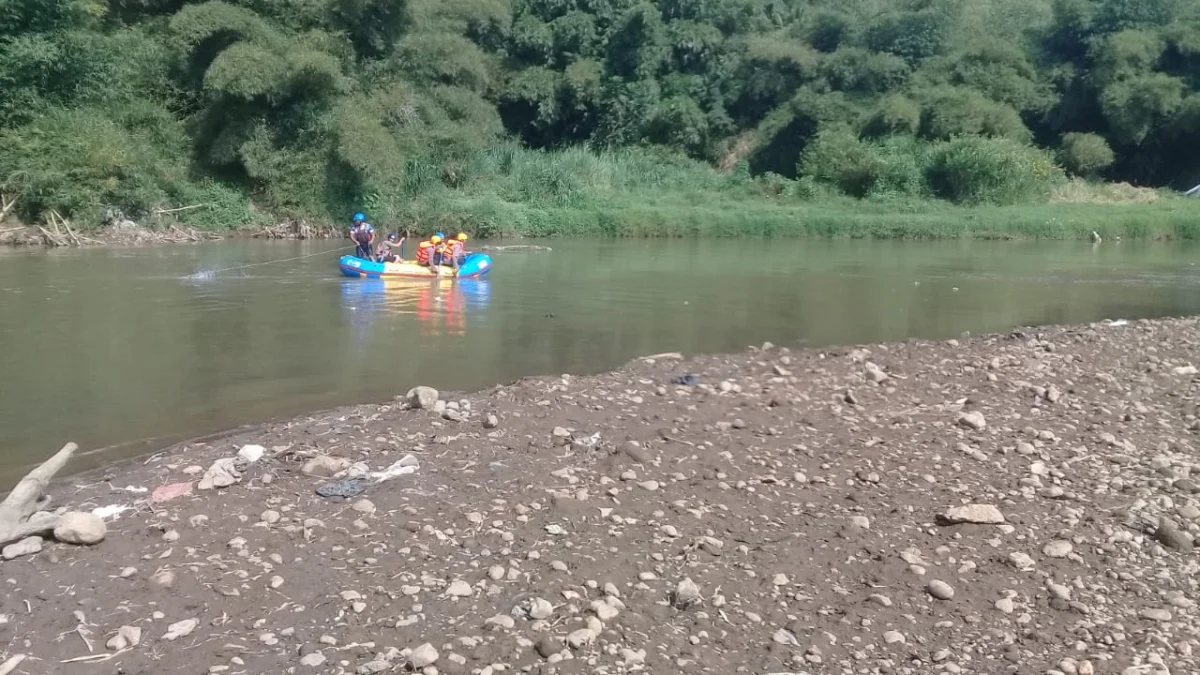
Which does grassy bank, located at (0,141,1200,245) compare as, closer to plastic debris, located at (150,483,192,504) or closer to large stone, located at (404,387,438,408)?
large stone, located at (404,387,438,408)

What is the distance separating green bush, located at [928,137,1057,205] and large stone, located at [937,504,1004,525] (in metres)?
32.7

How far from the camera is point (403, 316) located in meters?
14.7

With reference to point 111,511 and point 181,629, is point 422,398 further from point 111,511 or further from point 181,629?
point 181,629

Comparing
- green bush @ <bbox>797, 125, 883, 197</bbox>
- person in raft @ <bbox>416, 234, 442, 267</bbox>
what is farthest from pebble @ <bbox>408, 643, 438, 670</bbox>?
green bush @ <bbox>797, 125, 883, 197</bbox>

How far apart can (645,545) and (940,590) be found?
1.37 metres

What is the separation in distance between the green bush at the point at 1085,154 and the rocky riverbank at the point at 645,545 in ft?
119

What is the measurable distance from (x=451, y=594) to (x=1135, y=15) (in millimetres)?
44901

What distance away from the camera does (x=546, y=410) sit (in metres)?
7.36

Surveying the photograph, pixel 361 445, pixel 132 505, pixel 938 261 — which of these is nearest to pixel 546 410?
pixel 361 445

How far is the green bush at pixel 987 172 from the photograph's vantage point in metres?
35.3

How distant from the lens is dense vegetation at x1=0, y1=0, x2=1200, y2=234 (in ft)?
95.1

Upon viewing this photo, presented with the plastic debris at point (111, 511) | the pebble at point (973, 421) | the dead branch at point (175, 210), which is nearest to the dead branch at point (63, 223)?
A: the dead branch at point (175, 210)

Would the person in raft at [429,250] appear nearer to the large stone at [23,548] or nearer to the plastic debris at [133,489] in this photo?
the plastic debris at [133,489]

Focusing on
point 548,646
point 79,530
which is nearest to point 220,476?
point 79,530
